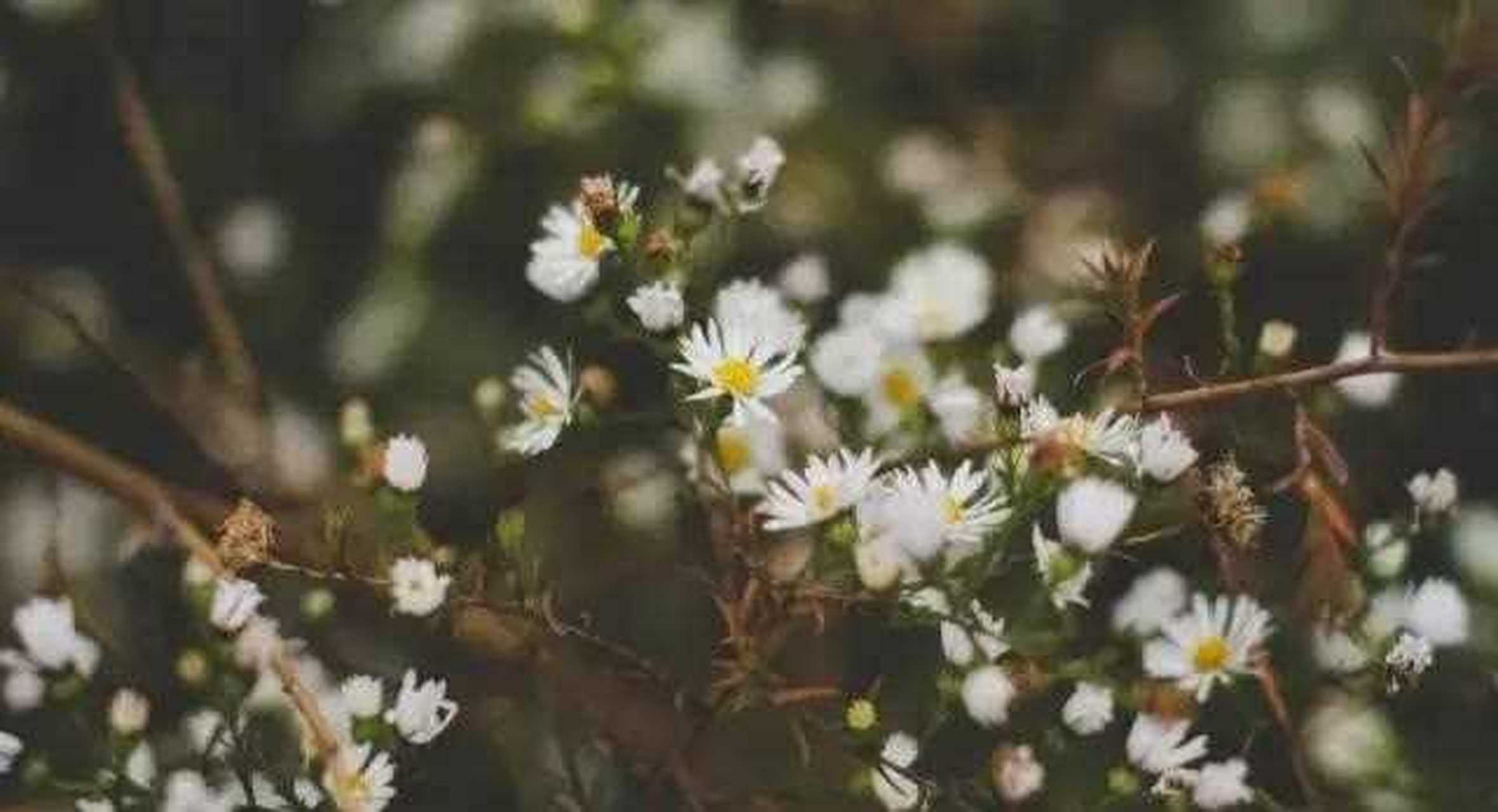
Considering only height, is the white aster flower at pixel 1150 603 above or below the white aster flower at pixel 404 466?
below

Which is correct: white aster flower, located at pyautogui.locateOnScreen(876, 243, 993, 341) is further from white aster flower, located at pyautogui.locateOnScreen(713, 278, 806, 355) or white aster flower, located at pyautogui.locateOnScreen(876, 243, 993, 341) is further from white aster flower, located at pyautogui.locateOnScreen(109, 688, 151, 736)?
white aster flower, located at pyautogui.locateOnScreen(109, 688, 151, 736)

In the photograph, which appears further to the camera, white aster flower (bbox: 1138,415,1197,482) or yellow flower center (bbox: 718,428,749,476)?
yellow flower center (bbox: 718,428,749,476)

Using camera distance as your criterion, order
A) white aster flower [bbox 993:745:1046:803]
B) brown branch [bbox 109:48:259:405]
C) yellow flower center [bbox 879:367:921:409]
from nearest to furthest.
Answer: white aster flower [bbox 993:745:1046:803]
yellow flower center [bbox 879:367:921:409]
brown branch [bbox 109:48:259:405]

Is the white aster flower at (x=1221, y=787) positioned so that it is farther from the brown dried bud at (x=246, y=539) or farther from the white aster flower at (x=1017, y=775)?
the brown dried bud at (x=246, y=539)

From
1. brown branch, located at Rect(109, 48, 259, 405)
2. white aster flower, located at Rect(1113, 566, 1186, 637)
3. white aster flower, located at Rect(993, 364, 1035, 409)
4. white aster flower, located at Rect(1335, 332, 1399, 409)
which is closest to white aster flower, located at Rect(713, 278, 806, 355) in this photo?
Answer: white aster flower, located at Rect(993, 364, 1035, 409)

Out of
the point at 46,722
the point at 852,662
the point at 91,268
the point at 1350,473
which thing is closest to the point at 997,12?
the point at 1350,473

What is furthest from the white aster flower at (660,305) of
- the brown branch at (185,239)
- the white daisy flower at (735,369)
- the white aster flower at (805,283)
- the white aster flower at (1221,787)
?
the brown branch at (185,239)
